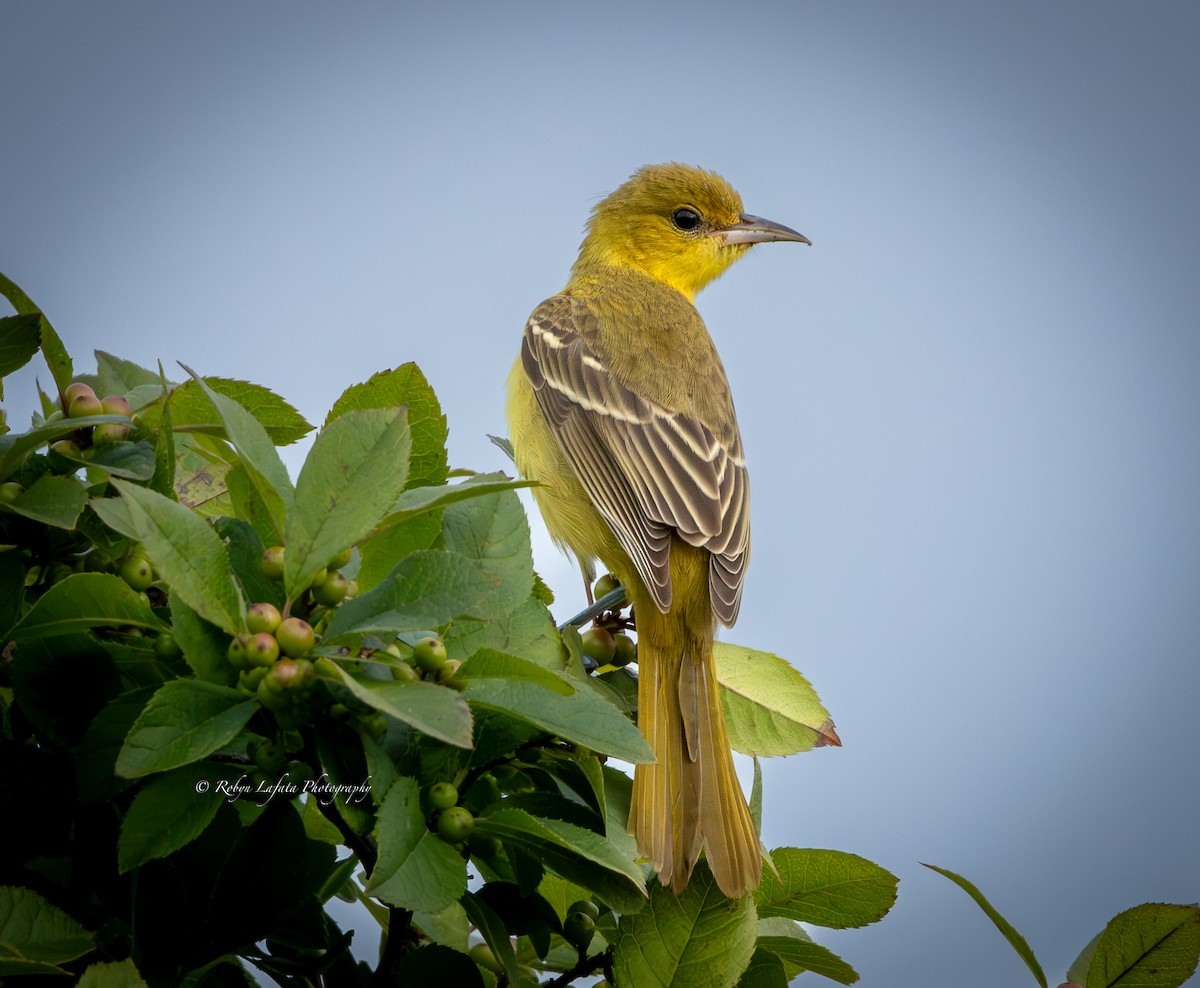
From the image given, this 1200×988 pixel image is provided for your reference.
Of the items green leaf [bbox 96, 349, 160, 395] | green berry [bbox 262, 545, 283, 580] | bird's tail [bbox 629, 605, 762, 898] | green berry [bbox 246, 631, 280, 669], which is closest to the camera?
green berry [bbox 246, 631, 280, 669]

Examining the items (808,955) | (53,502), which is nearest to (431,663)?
(53,502)

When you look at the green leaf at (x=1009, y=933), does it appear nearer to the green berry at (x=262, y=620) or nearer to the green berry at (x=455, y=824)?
the green berry at (x=455, y=824)

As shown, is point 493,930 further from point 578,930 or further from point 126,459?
point 126,459

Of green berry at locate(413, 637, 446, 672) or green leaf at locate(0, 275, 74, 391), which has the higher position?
green leaf at locate(0, 275, 74, 391)

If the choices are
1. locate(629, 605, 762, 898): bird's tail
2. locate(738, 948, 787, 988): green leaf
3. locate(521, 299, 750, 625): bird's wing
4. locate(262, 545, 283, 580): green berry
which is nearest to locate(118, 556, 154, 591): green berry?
locate(262, 545, 283, 580): green berry

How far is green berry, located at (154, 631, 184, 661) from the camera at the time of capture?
53.6 inches

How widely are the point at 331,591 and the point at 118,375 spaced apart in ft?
2.47

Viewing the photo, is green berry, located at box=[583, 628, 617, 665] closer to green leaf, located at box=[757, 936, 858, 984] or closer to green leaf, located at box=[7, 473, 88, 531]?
green leaf, located at box=[757, 936, 858, 984]

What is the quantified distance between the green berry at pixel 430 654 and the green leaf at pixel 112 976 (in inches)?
16.0


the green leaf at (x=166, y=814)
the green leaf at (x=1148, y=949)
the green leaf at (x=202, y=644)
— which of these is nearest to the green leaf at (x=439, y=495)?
the green leaf at (x=202, y=644)

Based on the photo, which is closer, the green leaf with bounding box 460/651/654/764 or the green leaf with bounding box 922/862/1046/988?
the green leaf with bounding box 460/651/654/764

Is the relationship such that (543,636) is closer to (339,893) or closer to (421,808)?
(421,808)

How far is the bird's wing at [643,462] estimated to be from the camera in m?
3.17

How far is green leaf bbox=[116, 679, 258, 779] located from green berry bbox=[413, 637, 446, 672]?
0.18m
